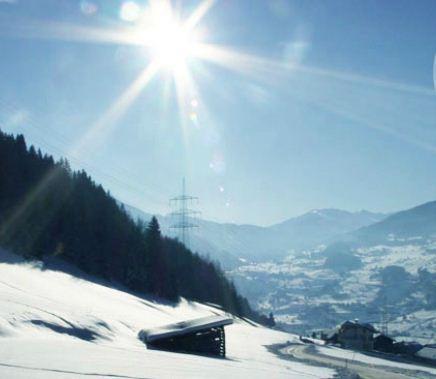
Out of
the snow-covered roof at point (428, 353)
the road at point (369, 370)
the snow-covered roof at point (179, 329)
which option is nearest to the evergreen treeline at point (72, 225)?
the snow-covered roof at point (179, 329)

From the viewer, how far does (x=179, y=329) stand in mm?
29891

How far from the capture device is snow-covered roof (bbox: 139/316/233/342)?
28.5 meters

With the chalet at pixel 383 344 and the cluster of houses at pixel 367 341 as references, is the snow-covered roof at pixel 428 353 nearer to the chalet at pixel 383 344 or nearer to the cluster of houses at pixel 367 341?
the cluster of houses at pixel 367 341

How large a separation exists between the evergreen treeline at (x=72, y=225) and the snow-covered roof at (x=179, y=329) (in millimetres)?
38438

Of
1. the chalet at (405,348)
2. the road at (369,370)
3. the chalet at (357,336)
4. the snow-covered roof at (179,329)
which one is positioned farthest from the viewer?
the chalet at (357,336)

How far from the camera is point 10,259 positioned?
55156 millimetres

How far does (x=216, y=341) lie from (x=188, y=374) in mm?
17818

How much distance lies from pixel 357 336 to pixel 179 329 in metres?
70.6

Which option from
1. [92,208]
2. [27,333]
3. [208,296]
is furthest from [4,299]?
[208,296]

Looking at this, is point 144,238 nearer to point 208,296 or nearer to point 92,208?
point 92,208

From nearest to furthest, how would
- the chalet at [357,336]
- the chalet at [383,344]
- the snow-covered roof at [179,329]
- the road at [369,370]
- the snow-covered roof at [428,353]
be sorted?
1. the snow-covered roof at [179,329]
2. the road at [369,370]
3. the snow-covered roof at [428,353]
4. the chalet at [383,344]
5. the chalet at [357,336]

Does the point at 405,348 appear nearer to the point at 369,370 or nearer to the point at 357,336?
the point at 357,336

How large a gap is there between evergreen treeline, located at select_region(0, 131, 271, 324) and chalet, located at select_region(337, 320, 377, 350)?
110 ft

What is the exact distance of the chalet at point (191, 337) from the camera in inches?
1126
